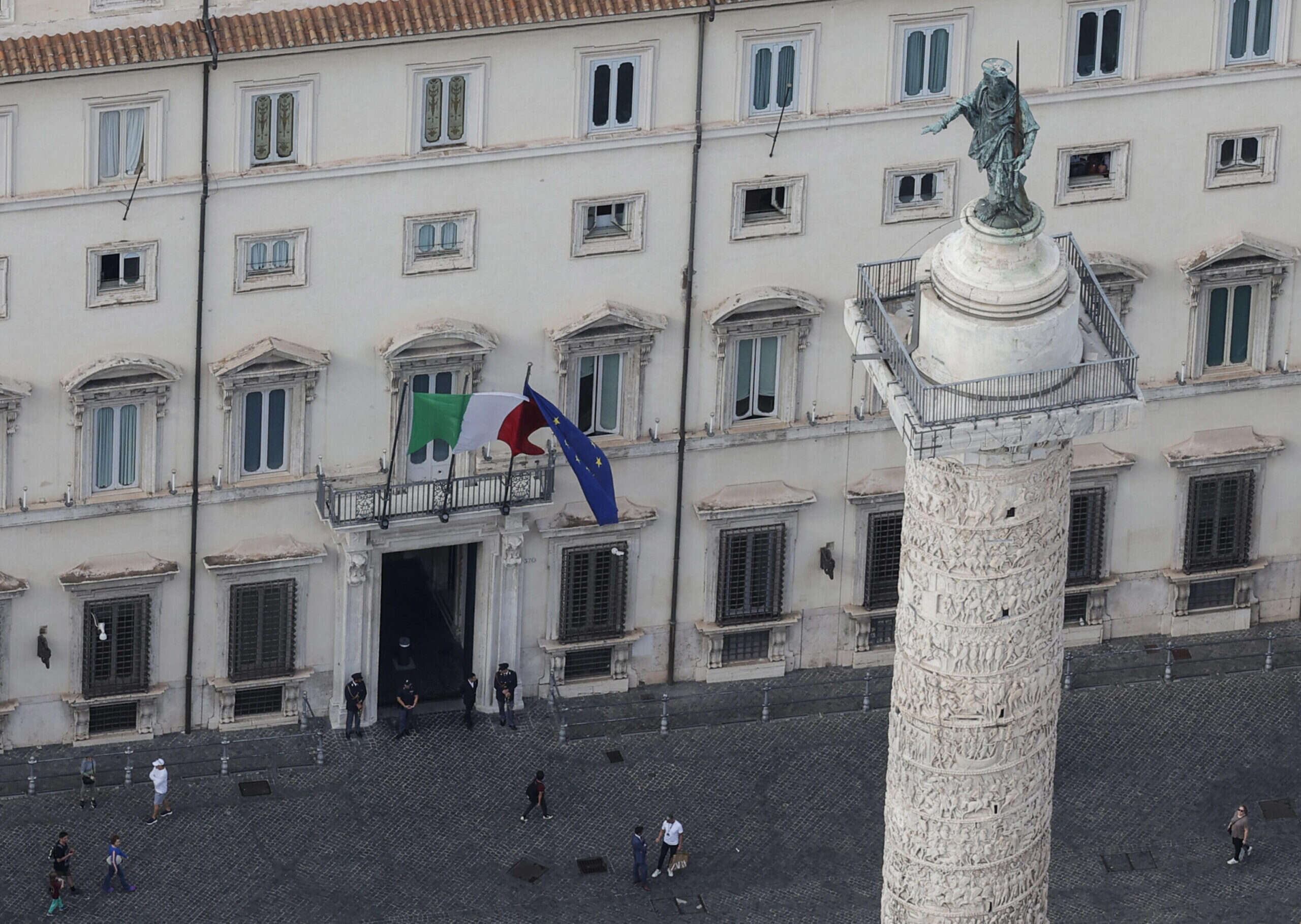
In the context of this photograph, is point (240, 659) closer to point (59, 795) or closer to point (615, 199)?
point (59, 795)

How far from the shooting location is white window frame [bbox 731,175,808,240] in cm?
9644

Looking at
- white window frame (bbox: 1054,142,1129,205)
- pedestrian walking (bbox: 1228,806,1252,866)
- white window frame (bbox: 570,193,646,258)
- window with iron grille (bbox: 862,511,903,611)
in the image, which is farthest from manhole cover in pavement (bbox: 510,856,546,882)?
white window frame (bbox: 1054,142,1129,205)

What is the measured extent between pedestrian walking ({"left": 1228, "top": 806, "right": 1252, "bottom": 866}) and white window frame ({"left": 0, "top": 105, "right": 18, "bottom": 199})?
91.5 ft

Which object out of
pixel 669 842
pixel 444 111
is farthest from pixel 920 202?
pixel 669 842

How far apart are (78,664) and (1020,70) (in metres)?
23.4

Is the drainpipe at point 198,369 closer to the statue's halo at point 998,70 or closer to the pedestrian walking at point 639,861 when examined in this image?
the pedestrian walking at point 639,861

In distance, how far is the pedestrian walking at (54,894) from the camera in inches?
3637

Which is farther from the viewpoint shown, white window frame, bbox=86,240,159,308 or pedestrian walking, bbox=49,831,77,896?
white window frame, bbox=86,240,159,308

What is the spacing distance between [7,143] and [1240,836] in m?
28.5

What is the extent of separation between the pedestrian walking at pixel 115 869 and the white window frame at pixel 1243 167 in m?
27.2

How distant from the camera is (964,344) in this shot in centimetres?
7238

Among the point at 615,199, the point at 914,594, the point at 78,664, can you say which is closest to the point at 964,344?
the point at 914,594

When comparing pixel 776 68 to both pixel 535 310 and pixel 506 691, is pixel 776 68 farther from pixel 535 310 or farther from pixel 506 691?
pixel 506 691

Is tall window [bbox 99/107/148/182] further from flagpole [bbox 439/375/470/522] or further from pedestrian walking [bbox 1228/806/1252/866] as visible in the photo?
pedestrian walking [bbox 1228/806/1252/866]
